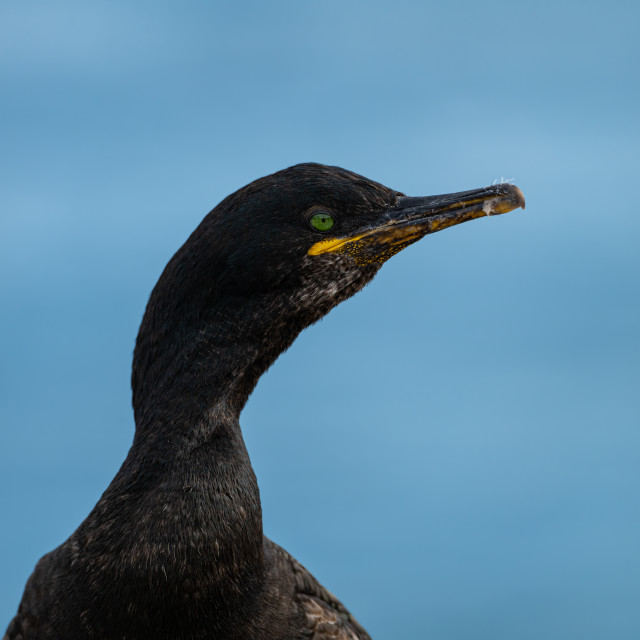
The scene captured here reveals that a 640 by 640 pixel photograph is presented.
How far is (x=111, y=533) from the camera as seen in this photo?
3.20m

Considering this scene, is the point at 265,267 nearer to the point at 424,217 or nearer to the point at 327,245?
the point at 327,245

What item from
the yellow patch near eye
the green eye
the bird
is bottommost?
the bird

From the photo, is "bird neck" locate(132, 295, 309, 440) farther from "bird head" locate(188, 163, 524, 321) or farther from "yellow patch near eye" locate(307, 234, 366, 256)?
"yellow patch near eye" locate(307, 234, 366, 256)

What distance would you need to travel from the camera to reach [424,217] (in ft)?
11.6

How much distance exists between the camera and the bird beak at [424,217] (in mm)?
3486

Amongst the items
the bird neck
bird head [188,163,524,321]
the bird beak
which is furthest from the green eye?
the bird neck

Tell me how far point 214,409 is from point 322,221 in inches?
29.4

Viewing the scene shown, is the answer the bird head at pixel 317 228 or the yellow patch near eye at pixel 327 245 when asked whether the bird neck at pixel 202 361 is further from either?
the yellow patch near eye at pixel 327 245

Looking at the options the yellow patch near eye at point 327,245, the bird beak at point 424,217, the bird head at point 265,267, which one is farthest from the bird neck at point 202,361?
the bird beak at point 424,217

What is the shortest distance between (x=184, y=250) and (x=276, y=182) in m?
0.39

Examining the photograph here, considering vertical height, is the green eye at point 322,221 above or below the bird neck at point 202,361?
above

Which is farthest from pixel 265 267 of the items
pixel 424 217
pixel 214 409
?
pixel 424 217

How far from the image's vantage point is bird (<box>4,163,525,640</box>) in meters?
3.16

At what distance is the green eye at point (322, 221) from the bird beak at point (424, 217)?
12 cm
